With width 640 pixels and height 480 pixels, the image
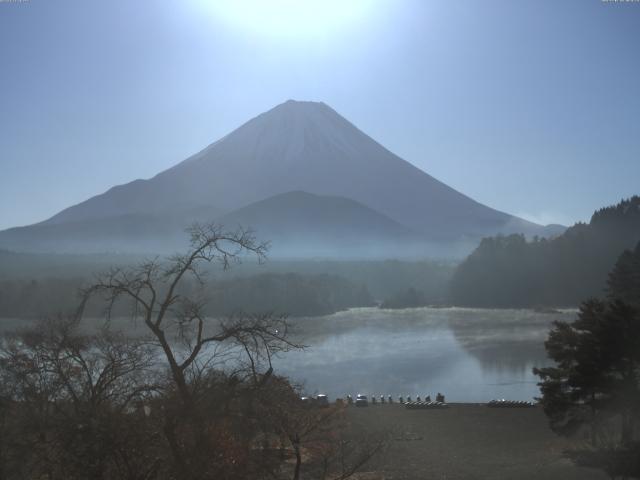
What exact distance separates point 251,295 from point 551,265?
1535 cm

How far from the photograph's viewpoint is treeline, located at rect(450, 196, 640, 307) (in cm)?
3344

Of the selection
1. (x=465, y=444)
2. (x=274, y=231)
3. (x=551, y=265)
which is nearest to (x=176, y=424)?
(x=465, y=444)

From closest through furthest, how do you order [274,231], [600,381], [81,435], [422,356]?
[81,435], [600,381], [422,356], [274,231]

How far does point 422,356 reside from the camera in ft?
57.4

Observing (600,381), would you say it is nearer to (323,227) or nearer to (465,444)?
(465,444)

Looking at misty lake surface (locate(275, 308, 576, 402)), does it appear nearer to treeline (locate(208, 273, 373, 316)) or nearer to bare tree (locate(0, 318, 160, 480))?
treeline (locate(208, 273, 373, 316))

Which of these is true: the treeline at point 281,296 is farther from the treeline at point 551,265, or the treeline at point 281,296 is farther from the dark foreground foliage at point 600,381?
the dark foreground foliage at point 600,381

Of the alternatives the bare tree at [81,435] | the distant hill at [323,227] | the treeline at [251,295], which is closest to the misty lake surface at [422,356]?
the treeline at [251,295]

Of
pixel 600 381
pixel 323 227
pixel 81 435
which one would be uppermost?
pixel 323 227

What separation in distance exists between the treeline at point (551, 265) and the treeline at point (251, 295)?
5665 mm

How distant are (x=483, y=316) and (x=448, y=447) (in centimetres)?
→ 2120

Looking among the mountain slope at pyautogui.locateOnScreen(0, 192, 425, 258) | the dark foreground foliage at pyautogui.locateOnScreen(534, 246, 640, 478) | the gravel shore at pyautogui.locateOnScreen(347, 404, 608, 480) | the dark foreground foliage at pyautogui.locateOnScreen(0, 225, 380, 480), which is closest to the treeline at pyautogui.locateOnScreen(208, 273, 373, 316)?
the gravel shore at pyautogui.locateOnScreen(347, 404, 608, 480)

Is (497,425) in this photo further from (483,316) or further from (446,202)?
(446,202)

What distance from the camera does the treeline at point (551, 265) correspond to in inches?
1316
